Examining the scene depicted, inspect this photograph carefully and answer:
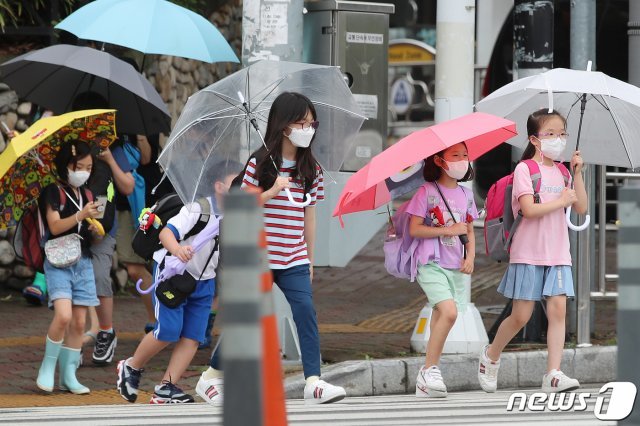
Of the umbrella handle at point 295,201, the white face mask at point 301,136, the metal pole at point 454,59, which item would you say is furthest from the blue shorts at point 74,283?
the metal pole at point 454,59

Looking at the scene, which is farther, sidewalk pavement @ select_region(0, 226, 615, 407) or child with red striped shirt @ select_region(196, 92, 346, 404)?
sidewalk pavement @ select_region(0, 226, 615, 407)

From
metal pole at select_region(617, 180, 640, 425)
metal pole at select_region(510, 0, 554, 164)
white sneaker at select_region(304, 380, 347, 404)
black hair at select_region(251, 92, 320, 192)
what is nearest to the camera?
metal pole at select_region(617, 180, 640, 425)

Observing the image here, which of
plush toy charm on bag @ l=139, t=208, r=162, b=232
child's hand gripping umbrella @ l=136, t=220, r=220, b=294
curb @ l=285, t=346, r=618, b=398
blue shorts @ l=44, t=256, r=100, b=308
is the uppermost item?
plush toy charm on bag @ l=139, t=208, r=162, b=232

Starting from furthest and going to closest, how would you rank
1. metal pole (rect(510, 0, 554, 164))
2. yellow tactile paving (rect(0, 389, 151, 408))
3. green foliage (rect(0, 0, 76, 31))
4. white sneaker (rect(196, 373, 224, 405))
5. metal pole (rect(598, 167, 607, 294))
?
1. green foliage (rect(0, 0, 76, 31))
2. metal pole (rect(510, 0, 554, 164))
3. metal pole (rect(598, 167, 607, 294))
4. yellow tactile paving (rect(0, 389, 151, 408))
5. white sneaker (rect(196, 373, 224, 405))

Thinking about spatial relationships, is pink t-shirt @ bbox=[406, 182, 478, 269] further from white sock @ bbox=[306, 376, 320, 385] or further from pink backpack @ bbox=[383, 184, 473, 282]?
white sock @ bbox=[306, 376, 320, 385]

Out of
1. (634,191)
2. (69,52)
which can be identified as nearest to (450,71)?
(69,52)

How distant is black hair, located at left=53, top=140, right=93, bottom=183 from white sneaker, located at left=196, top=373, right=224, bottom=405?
1646 millimetres

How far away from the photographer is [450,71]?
941cm

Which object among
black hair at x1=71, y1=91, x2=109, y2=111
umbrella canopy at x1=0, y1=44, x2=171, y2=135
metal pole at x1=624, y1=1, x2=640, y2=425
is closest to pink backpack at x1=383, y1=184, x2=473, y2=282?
umbrella canopy at x1=0, y1=44, x2=171, y2=135

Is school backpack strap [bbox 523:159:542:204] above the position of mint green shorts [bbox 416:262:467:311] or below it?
above

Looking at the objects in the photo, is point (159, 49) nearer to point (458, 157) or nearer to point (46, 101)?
point (46, 101)

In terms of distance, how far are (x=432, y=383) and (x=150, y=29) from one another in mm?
3108

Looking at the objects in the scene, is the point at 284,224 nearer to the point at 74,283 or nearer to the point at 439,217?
the point at 439,217

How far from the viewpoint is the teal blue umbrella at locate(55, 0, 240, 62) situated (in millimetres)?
9008
